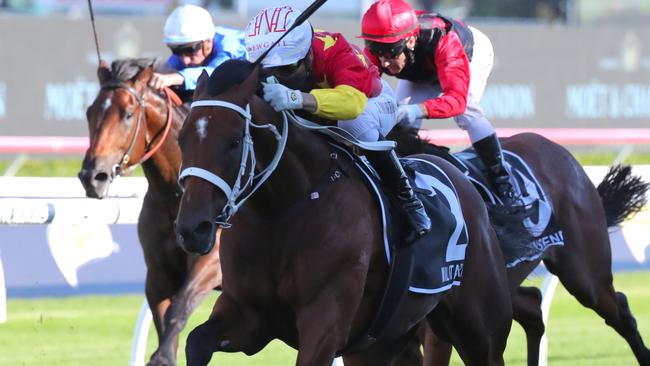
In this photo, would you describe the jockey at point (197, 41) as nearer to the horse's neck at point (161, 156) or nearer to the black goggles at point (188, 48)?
the black goggles at point (188, 48)

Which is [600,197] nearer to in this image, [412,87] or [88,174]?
[412,87]

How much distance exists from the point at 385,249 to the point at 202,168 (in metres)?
0.88

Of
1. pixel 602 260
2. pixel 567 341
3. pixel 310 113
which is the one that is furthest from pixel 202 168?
pixel 567 341

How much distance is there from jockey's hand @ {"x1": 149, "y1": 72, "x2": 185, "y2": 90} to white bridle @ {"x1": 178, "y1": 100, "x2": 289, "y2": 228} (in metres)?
2.07

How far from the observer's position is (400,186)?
4.39 metres

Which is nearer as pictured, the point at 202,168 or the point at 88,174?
the point at 202,168

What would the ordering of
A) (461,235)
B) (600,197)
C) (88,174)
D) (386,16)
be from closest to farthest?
(461,235) → (386,16) → (88,174) → (600,197)

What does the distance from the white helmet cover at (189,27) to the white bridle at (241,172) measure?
2455 millimetres

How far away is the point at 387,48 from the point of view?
5113mm

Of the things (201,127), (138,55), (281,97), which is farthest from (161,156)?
(138,55)

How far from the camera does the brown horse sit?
18.5 ft

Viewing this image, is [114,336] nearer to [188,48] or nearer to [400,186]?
[188,48]

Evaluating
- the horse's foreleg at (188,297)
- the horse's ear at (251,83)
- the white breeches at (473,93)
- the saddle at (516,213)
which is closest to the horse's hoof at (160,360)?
the horse's foreleg at (188,297)

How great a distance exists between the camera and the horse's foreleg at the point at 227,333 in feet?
13.1
